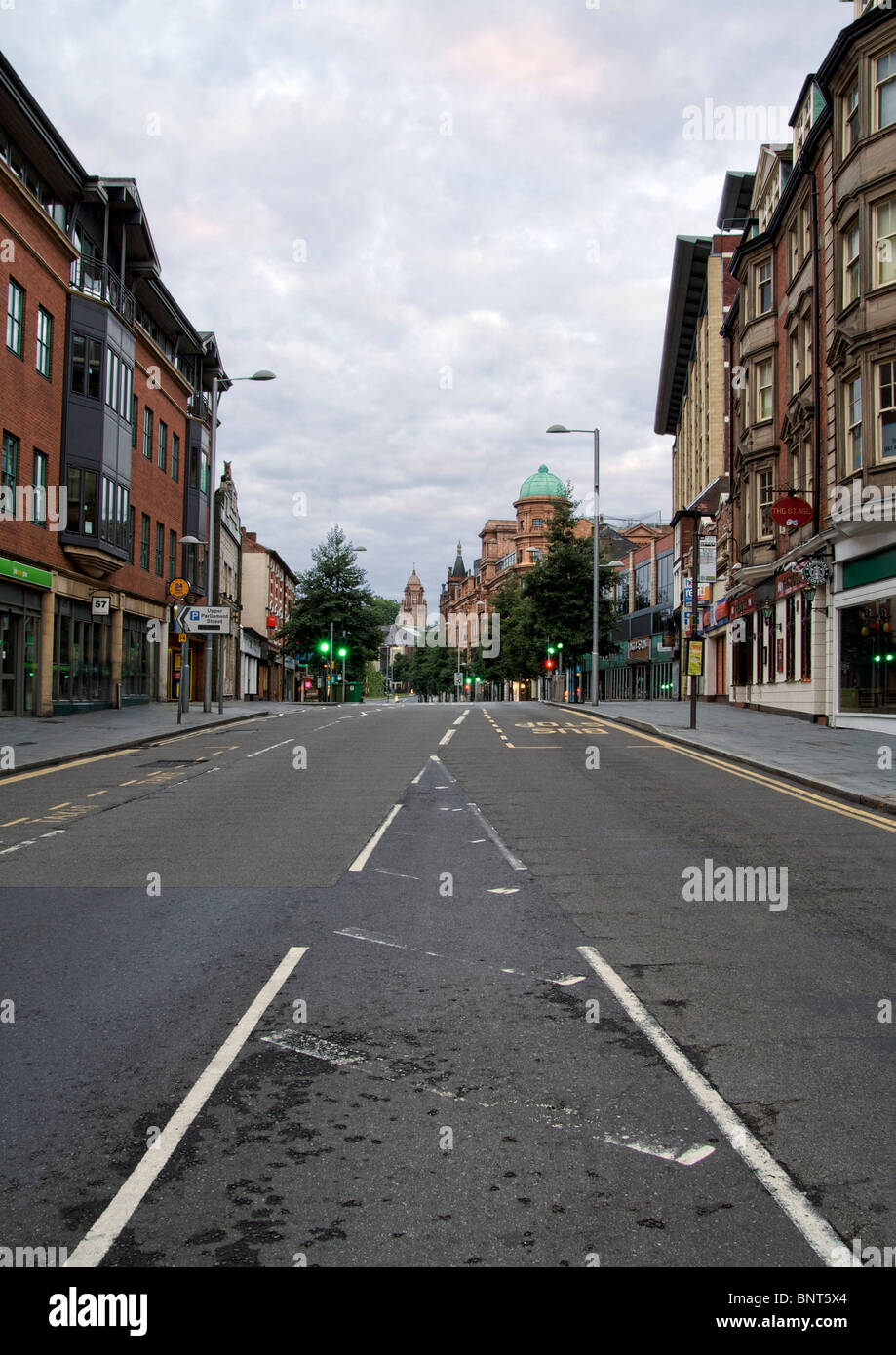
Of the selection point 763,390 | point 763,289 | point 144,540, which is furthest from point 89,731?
point 763,289

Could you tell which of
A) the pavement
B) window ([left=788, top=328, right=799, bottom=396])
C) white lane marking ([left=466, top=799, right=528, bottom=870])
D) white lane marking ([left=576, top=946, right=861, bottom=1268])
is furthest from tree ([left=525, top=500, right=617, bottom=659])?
white lane marking ([left=576, top=946, right=861, bottom=1268])

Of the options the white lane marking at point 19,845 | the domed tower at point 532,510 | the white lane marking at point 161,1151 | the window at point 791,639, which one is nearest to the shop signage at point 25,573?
the white lane marking at point 19,845

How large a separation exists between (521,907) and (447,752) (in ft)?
44.2

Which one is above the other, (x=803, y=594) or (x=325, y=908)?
(x=803, y=594)

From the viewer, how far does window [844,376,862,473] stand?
24.5 m

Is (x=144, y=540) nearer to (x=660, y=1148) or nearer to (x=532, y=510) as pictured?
(x=660, y=1148)

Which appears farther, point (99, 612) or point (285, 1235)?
point (99, 612)

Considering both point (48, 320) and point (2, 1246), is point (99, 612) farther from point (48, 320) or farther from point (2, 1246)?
point (2, 1246)

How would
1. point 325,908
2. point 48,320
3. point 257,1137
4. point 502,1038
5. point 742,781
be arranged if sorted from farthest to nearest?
point 48,320 < point 742,781 < point 325,908 < point 502,1038 < point 257,1137

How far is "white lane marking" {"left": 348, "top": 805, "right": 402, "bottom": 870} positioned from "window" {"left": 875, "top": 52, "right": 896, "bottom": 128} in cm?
2004

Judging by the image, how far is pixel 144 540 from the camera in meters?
38.8
